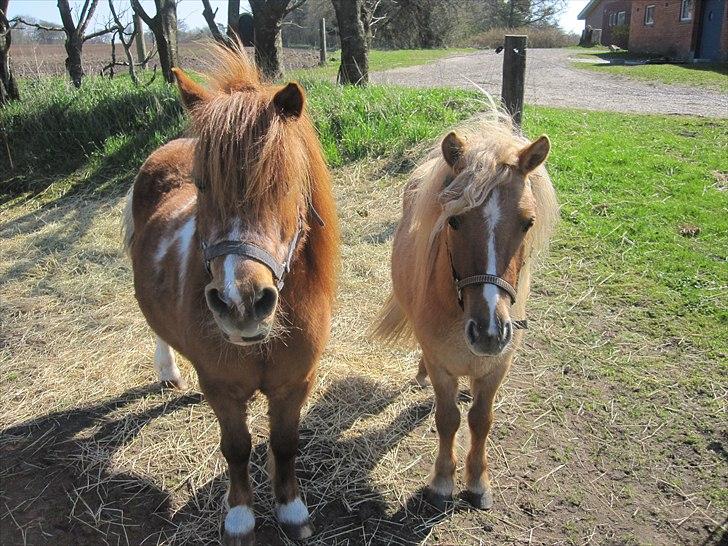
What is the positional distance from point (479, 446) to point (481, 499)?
27cm

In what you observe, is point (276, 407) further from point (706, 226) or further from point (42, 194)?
point (42, 194)

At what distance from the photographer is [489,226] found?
2.02 m

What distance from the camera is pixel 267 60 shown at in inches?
343

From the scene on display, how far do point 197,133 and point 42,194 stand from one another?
721 cm

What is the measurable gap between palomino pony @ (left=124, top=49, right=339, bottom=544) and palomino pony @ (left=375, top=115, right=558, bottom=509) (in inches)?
19.9

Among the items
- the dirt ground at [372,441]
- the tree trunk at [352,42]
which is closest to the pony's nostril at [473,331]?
the dirt ground at [372,441]

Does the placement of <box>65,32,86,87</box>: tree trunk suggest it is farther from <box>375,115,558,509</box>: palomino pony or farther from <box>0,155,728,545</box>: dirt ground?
<box>375,115,558,509</box>: palomino pony

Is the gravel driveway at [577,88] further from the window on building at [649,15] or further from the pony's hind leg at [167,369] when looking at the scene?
the window on building at [649,15]

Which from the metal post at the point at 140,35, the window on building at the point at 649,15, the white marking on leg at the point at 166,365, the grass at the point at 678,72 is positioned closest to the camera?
the white marking on leg at the point at 166,365

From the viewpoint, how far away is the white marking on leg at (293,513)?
97.0 inches

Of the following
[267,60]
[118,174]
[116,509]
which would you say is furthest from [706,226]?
[118,174]

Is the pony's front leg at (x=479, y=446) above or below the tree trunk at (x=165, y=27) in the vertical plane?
below

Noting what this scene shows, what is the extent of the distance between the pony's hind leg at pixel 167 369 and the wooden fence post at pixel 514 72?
380 centimetres

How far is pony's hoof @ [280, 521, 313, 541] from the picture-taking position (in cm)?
244
